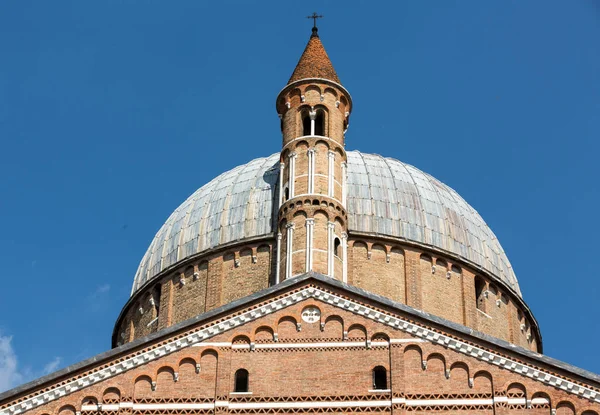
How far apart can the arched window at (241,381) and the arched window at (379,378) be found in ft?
7.28

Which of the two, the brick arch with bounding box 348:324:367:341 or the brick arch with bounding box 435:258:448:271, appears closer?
the brick arch with bounding box 348:324:367:341

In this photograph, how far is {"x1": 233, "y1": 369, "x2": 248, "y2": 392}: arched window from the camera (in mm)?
22562

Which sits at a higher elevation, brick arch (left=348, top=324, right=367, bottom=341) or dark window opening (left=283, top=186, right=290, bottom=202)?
dark window opening (left=283, top=186, right=290, bottom=202)

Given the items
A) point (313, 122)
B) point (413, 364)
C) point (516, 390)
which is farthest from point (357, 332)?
point (313, 122)

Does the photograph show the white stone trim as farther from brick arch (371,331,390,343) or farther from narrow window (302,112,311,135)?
narrow window (302,112,311,135)

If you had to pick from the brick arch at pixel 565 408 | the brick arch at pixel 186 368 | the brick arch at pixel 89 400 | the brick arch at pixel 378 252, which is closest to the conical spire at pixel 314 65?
the brick arch at pixel 378 252

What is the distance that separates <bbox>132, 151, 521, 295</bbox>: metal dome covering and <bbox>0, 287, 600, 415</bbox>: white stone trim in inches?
405

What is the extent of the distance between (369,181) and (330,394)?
45.8ft

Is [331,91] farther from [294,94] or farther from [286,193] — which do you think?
[286,193]

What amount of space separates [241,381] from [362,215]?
1219 cm

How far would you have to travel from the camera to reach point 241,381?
22656 millimetres

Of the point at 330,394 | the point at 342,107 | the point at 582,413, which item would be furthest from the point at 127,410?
the point at 342,107

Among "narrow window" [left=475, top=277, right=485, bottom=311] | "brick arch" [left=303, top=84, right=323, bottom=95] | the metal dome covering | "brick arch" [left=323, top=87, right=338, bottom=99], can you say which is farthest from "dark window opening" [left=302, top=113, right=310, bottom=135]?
"narrow window" [left=475, top=277, right=485, bottom=311]

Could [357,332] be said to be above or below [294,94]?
below
